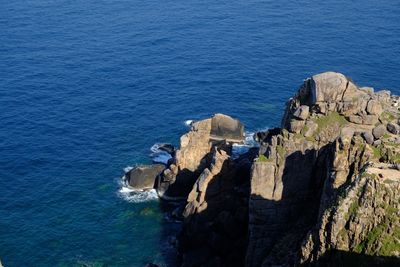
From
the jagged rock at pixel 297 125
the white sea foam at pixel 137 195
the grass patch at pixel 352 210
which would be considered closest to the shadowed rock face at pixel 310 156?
the jagged rock at pixel 297 125

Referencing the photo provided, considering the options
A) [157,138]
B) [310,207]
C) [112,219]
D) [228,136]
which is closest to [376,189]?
[310,207]

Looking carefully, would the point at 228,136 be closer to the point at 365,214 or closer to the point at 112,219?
the point at 112,219

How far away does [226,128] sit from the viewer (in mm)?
132375

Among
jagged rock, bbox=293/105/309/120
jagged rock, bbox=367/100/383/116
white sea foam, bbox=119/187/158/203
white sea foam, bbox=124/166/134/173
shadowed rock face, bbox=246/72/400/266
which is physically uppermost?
jagged rock, bbox=367/100/383/116

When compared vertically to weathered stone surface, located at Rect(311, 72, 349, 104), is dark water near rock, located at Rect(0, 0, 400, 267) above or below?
below

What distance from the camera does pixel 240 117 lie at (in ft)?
479

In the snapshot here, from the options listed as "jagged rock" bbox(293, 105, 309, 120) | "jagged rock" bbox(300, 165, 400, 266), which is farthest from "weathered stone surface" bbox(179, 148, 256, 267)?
"jagged rock" bbox(300, 165, 400, 266)

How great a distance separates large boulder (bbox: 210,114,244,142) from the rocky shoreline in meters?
15.5

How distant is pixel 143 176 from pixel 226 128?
22.6 meters

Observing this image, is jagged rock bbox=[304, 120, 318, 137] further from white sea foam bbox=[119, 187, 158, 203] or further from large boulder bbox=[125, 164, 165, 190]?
large boulder bbox=[125, 164, 165, 190]

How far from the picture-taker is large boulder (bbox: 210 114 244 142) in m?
131

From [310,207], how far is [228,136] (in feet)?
156

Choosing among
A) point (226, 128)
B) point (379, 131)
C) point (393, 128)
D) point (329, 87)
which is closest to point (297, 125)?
point (329, 87)

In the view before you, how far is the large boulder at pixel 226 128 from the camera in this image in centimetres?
13125
